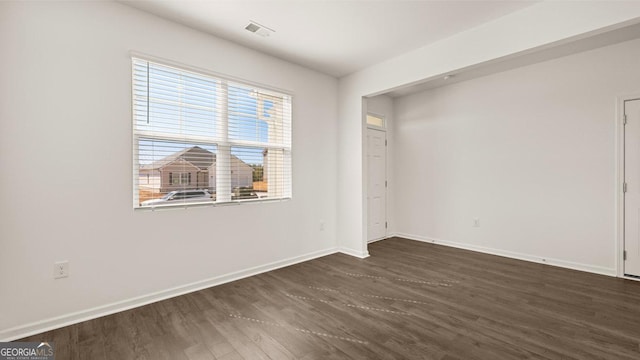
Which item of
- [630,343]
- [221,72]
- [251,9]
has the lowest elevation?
[630,343]

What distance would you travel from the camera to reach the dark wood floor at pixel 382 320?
1961 mm

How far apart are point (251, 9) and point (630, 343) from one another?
4.16 meters

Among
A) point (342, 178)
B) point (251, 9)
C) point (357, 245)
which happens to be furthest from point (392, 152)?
point (251, 9)

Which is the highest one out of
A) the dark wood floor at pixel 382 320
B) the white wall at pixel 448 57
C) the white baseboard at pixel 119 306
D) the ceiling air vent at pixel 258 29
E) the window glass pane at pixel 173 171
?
the ceiling air vent at pixel 258 29

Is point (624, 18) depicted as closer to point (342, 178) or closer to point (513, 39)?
point (513, 39)

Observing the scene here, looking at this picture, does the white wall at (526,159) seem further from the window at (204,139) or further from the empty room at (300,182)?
the window at (204,139)

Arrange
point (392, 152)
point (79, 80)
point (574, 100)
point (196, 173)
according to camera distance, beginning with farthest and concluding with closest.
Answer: point (392, 152)
point (574, 100)
point (196, 173)
point (79, 80)

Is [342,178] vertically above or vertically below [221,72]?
below

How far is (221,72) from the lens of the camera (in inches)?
126

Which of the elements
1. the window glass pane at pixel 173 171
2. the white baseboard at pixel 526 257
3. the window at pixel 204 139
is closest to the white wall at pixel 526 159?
the white baseboard at pixel 526 257

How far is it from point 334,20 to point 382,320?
115 inches

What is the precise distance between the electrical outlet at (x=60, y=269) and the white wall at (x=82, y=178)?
4cm

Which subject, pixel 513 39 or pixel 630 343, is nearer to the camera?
pixel 630 343

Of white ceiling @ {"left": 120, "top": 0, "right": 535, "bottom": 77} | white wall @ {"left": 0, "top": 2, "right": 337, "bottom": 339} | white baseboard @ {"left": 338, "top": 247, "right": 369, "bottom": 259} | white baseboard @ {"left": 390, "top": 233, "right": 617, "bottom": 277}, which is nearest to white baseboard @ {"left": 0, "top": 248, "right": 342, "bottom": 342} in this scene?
white wall @ {"left": 0, "top": 2, "right": 337, "bottom": 339}
